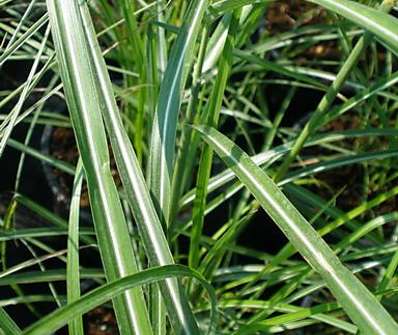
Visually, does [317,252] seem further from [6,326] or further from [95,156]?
[6,326]

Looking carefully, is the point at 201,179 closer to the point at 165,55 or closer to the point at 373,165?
the point at 165,55

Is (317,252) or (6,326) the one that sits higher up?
(6,326)

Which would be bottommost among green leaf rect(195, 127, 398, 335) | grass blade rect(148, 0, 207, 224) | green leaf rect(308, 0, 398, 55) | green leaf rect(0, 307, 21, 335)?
green leaf rect(195, 127, 398, 335)

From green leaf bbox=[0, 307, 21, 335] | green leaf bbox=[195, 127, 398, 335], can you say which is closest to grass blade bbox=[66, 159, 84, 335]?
green leaf bbox=[0, 307, 21, 335]

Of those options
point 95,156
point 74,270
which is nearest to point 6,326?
point 74,270

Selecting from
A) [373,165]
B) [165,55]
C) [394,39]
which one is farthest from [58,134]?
[394,39]

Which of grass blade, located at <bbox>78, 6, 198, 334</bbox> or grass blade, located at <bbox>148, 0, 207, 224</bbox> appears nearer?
grass blade, located at <bbox>78, 6, 198, 334</bbox>

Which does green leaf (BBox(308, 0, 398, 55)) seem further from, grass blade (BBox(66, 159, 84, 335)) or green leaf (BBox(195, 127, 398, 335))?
grass blade (BBox(66, 159, 84, 335))

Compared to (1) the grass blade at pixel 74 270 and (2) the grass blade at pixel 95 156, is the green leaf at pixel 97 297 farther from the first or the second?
(1) the grass blade at pixel 74 270
